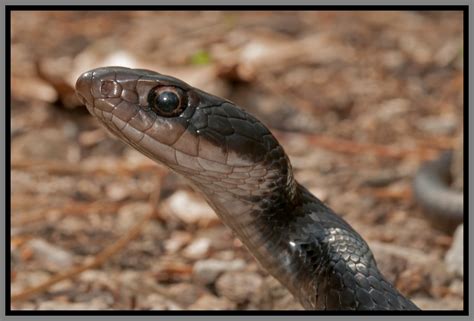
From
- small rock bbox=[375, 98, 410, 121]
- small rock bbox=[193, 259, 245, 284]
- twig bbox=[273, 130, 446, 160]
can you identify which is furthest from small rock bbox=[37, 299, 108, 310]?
small rock bbox=[375, 98, 410, 121]

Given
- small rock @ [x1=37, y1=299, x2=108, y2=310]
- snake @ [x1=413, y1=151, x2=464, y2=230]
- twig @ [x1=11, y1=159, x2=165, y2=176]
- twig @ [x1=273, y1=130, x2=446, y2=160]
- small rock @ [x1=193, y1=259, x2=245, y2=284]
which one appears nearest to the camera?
small rock @ [x1=37, y1=299, x2=108, y2=310]

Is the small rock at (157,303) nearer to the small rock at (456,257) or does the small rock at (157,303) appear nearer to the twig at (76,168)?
the small rock at (456,257)

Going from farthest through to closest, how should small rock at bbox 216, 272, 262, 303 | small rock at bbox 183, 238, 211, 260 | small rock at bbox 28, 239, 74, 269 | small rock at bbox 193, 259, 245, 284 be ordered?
1. small rock at bbox 183, 238, 211, 260
2. small rock at bbox 28, 239, 74, 269
3. small rock at bbox 193, 259, 245, 284
4. small rock at bbox 216, 272, 262, 303

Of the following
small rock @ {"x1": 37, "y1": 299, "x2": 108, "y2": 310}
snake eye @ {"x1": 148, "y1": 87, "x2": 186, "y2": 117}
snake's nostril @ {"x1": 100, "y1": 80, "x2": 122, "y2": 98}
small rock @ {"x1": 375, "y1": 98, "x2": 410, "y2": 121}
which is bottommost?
small rock @ {"x1": 37, "y1": 299, "x2": 108, "y2": 310}

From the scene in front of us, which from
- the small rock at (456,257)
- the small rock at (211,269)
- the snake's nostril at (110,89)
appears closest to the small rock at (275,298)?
the small rock at (211,269)

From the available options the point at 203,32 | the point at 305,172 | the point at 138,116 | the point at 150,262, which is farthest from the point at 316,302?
the point at 203,32

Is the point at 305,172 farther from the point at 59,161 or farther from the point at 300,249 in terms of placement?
the point at 300,249

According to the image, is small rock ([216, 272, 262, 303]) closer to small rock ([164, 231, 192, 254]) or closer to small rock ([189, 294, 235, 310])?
small rock ([189, 294, 235, 310])

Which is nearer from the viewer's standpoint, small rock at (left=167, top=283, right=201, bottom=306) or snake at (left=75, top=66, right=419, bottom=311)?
snake at (left=75, top=66, right=419, bottom=311)

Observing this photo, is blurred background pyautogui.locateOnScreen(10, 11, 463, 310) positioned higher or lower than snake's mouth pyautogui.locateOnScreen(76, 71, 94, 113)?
lower
